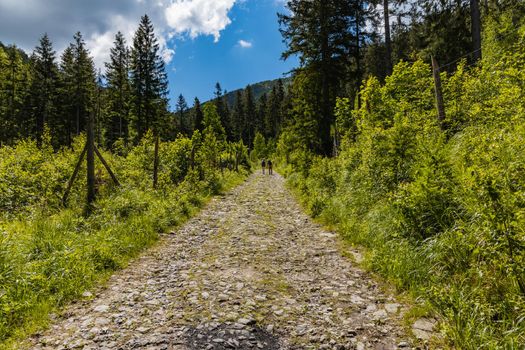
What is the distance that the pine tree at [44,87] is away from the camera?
45.8 metres

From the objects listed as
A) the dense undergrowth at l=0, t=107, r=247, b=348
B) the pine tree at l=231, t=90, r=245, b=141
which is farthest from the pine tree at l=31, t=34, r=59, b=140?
the pine tree at l=231, t=90, r=245, b=141

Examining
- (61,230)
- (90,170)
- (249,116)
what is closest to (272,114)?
(249,116)

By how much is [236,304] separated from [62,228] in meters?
5.57

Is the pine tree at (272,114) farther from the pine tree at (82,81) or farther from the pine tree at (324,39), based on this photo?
the pine tree at (324,39)

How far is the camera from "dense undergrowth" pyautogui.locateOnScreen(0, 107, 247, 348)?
489 cm

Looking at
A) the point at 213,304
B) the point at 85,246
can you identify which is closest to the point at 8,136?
the point at 85,246

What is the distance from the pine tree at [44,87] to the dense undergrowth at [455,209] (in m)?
50.1

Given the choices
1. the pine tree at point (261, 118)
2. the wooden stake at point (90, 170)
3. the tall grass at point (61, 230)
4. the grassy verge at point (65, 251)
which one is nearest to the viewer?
the grassy verge at point (65, 251)

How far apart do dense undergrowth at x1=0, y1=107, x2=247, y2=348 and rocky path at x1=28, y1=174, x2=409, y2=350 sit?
47 cm

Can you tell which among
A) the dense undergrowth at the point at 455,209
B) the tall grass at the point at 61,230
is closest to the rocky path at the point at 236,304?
the tall grass at the point at 61,230

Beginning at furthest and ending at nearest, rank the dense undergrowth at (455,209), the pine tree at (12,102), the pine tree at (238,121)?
the pine tree at (238,121) < the pine tree at (12,102) < the dense undergrowth at (455,209)

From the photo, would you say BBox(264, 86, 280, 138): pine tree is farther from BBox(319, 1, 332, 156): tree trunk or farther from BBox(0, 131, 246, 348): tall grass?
BBox(0, 131, 246, 348): tall grass

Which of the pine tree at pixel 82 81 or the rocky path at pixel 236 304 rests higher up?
the pine tree at pixel 82 81

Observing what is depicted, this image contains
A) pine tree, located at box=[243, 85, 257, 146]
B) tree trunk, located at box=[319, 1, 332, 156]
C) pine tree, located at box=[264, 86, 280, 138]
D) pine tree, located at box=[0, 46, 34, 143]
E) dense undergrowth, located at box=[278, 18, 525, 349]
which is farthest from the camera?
pine tree, located at box=[243, 85, 257, 146]
